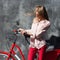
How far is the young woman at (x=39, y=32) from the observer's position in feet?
23.9

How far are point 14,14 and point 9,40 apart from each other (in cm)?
61

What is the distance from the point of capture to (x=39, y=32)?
7.28 meters

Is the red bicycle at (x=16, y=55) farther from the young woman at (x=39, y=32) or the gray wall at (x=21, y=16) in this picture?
the gray wall at (x=21, y=16)

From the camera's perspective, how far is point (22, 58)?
7832 mm

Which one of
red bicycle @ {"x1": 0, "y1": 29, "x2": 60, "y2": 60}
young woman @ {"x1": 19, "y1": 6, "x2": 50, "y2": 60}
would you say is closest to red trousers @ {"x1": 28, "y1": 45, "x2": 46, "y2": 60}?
young woman @ {"x1": 19, "y1": 6, "x2": 50, "y2": 60}

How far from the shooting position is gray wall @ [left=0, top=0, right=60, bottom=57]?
8055 millimetres

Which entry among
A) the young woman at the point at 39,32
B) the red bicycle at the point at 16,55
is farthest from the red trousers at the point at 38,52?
the red bicycle at the point at 16,55

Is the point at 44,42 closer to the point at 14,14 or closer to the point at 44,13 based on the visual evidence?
the point at 44,13

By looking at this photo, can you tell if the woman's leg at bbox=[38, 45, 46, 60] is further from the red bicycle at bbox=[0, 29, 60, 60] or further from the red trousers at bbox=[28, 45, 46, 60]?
the red bicycle at bbox=[0, 29, 60, 60]

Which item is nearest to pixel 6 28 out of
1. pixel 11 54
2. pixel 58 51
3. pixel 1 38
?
pixel 1 38

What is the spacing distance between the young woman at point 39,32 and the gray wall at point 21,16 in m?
0.70

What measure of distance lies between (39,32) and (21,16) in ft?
3.56

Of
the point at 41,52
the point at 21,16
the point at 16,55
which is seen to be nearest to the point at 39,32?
the point at 41,52

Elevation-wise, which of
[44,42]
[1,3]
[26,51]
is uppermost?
[1,3]
